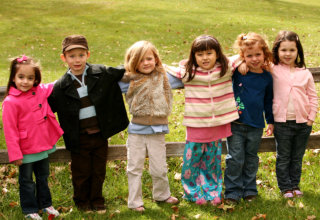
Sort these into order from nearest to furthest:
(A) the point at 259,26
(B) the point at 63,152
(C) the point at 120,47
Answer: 1. (B) the point at 63,152
2. (C) the point at 120,47
3. (A) the point at 259,26

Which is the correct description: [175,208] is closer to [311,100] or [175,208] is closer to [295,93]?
[295,93]

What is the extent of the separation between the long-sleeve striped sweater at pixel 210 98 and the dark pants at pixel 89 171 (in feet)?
3.28

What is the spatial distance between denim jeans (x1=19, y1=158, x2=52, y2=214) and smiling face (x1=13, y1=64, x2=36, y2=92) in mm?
779

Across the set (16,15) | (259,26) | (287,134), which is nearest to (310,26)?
(259,26)

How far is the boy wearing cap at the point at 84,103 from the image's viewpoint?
12.7 feet

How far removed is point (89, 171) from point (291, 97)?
7.56 ft

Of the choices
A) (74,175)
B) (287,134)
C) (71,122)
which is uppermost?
(71,122)

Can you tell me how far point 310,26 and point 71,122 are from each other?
1782 cm

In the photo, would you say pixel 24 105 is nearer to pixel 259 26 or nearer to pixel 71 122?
pixel 71 122

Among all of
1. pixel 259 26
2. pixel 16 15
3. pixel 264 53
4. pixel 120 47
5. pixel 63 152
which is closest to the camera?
pixel 264 53

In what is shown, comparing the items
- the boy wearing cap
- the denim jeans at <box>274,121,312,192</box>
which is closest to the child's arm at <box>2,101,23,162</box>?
the boy wearing cap

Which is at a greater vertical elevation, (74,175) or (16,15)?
(16,15)

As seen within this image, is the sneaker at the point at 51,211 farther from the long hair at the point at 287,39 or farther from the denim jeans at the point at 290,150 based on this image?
the long hair at the point at 287,39

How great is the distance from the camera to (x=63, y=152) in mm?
4426
